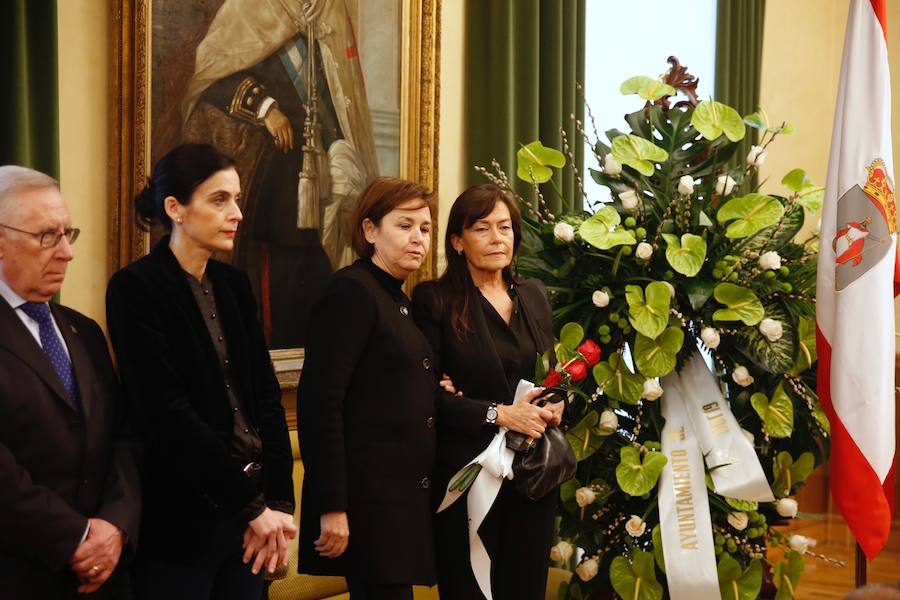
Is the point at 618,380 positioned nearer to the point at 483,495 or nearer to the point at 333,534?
the point at 483,495

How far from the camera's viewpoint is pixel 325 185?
3715 millimetres

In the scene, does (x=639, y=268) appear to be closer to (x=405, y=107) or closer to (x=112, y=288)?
(x=405, y=107)

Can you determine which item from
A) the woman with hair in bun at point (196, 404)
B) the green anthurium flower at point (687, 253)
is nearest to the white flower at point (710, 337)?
the green anthurium flower at point (687, 253)

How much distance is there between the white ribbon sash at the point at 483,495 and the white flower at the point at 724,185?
121 cm

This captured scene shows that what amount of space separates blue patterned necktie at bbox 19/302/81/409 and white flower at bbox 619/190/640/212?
1838 millimetres

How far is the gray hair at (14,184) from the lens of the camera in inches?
80.2

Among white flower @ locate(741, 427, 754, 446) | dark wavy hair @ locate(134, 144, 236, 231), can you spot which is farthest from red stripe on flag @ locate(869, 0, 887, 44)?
dark wavy hair @ locate(134, 144, 236, 231)

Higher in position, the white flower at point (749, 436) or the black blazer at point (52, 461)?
the black blazer at point (52, 461)

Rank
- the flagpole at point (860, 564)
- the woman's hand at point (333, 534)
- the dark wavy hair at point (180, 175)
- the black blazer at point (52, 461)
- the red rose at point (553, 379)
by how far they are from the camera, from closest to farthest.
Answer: the black blazer at point (52, 461), the dark wavy hair at point (180, 175), the woman's hand at point (333, 534), the red rose at point (553, 379), the flagpole at point (860, 564)

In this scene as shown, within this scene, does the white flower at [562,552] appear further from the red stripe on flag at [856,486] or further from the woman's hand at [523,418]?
the red stripe on flag at [856,486]

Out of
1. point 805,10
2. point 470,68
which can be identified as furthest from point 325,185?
point 805,10

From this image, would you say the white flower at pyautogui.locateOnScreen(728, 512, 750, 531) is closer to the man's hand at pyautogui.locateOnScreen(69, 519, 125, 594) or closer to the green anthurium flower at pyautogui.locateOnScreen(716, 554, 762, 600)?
the green anthurium flower at pyautogui.locateOnScreen(716, 554, 762, 600)

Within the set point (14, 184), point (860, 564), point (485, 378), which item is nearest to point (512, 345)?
point (485, 378)

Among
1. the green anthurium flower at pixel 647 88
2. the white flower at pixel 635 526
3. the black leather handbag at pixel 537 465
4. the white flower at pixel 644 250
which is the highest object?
the green anthurium flower at pixel 647 88
